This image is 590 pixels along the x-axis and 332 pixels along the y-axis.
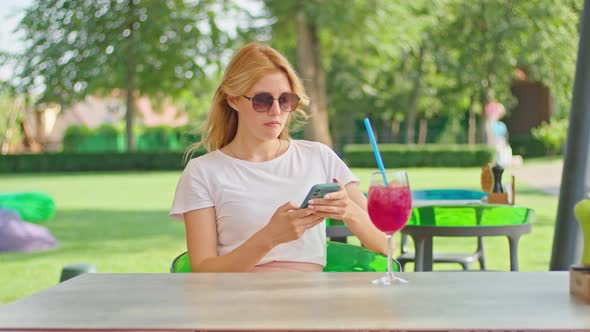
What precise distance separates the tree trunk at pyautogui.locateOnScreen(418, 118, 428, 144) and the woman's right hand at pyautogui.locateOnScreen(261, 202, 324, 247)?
137 feet

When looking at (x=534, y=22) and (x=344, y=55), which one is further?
(x=534, y=22)

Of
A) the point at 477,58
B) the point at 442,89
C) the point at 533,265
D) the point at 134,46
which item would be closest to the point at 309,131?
the point at 134,46

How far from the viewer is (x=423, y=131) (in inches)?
1748

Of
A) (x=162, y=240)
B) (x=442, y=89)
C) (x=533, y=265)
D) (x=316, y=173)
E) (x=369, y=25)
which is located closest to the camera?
(x=316, y=173)

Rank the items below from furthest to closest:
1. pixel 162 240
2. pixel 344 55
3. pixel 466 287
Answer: pixel 344 55
pixel 162 240
pixel 466 287

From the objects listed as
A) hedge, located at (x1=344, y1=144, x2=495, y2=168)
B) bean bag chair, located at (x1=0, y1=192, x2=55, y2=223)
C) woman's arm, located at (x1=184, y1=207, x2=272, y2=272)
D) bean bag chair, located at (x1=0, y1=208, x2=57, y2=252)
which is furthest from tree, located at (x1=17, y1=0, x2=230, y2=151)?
woman's arm, located at (x1=184, y1=207, x2=272, y2=272)

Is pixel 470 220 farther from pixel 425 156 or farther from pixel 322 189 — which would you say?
pixel 425 156

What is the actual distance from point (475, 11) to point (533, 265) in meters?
27.9

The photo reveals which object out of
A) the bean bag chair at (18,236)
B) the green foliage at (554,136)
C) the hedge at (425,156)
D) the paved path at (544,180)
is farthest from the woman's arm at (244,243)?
the green foliage at (554,136)

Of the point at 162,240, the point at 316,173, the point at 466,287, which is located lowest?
the point at 162,240

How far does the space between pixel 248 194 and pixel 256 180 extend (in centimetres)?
6

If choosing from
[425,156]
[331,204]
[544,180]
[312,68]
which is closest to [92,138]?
[425,156]

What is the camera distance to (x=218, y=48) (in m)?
32.2

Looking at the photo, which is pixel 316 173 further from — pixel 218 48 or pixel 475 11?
pixel 475 11
